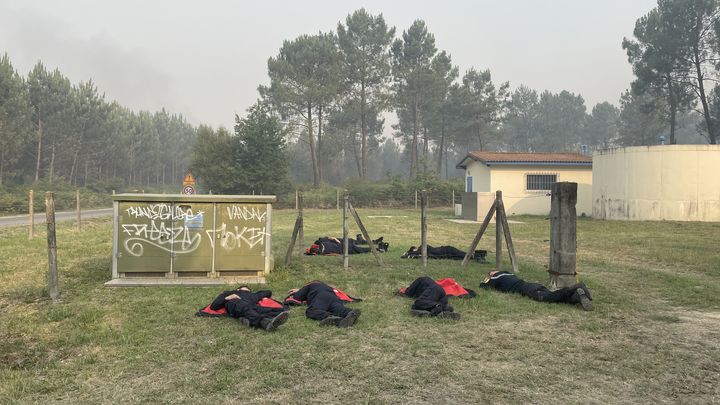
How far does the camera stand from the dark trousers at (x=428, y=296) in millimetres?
5859

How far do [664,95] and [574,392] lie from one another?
164ft

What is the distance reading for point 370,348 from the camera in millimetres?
4586

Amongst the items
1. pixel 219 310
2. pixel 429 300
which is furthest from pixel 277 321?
pixel 429 300

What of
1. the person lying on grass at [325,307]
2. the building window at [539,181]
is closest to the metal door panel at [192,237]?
the person lying on grass at [325,307]

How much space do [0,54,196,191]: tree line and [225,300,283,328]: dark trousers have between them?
123ft

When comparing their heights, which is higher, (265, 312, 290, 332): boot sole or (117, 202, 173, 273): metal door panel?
(117, 202, 173, 273): metal door panel

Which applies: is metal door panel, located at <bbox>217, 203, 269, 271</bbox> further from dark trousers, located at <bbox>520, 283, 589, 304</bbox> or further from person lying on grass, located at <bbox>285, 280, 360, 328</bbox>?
dark trousers, located at <bbox>520, 283, 589, 304</bbox>

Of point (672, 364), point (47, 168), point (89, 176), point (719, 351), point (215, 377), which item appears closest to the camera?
point (215, 377)

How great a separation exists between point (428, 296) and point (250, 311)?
234 centimetres

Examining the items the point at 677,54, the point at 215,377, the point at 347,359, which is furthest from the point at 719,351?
the point at 677,54

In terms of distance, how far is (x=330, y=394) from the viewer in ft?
11.6

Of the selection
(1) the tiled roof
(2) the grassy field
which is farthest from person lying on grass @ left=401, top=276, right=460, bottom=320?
(1) the tiled roof

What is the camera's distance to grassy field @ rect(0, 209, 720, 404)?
142 inches

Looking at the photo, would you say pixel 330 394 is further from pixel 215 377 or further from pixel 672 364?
pixel 672 364
